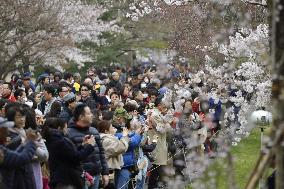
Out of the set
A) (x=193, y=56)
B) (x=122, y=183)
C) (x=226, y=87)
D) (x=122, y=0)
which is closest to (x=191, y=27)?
(x=226, y=87)

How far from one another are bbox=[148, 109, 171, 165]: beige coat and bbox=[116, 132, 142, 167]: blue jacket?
1096 millimetres

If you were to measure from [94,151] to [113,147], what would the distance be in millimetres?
991

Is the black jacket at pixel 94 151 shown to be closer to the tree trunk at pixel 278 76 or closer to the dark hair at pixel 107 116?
the dark hair at pixel 107 116

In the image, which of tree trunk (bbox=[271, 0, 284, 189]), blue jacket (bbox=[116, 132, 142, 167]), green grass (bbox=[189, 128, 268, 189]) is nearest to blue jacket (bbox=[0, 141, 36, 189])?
blue jacket (bbox=[116, 132, 142, 167])

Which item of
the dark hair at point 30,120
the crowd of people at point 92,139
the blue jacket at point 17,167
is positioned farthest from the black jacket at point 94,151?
the blue jacket at point 17,167

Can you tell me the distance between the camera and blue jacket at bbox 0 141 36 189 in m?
6.67

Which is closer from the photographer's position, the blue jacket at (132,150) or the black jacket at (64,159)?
the black jacket at (64,159)

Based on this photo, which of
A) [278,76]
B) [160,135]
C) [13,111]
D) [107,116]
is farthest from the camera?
[160,135]

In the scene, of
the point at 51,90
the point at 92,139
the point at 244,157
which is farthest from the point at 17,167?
the point at 244,157

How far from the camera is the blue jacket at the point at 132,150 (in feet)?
32.2

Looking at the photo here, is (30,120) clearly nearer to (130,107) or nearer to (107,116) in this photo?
(107,116)

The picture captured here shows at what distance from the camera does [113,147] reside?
9.07 meters

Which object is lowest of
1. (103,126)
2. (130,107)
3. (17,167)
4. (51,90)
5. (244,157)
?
(244,157)

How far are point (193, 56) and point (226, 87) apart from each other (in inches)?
207
